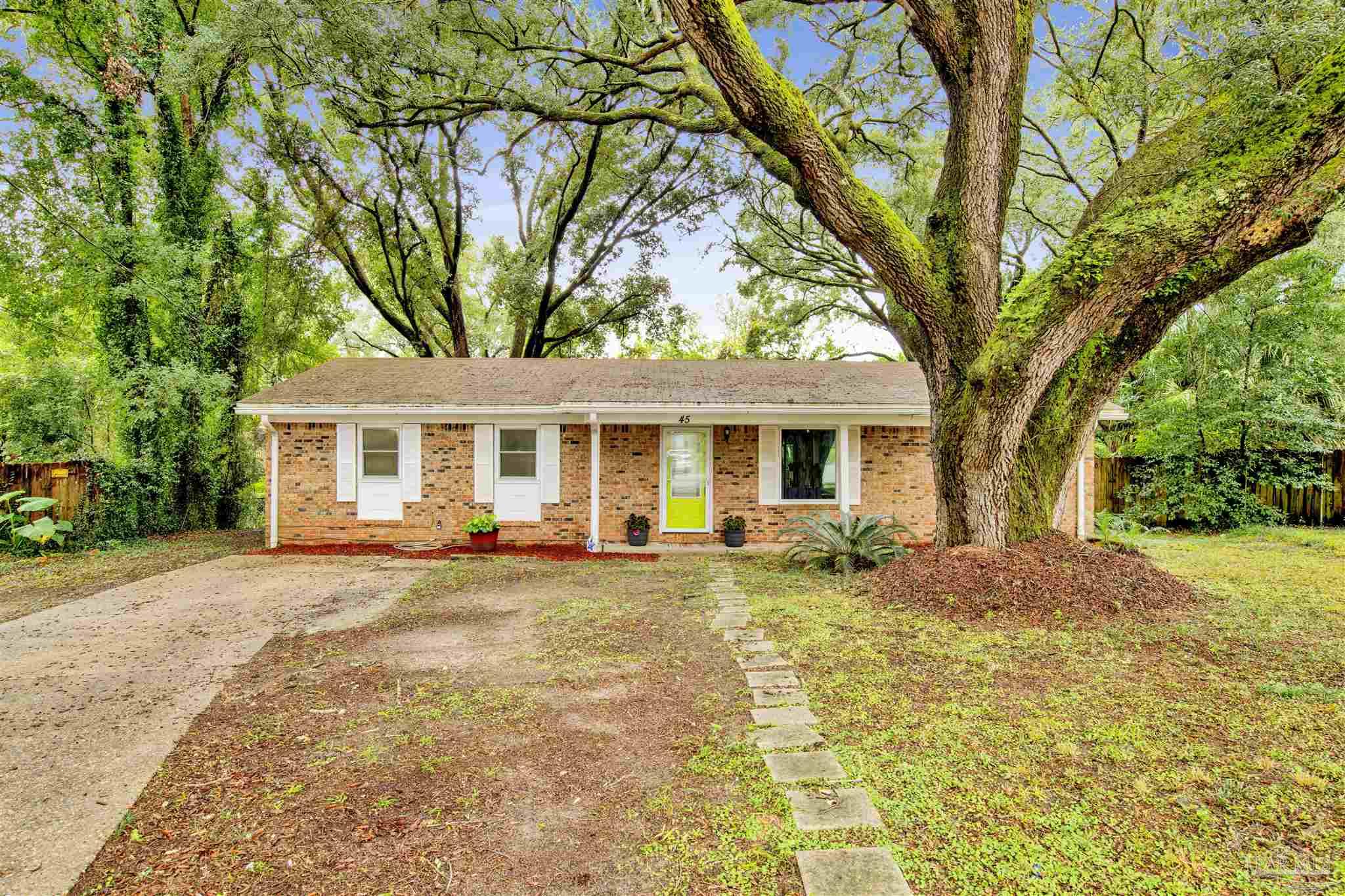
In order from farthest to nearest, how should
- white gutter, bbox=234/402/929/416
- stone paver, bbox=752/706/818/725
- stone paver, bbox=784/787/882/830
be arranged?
white gutter, bbox=234/402/929/416
stone paver, bbox=752/706/818/725
stone paver, bbox=784/787/882/830

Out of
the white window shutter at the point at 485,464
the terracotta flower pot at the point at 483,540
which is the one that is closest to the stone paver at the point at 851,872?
the terracotta flower pot at the point at 483,540

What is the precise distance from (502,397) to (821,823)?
Answer: 28.6 ft

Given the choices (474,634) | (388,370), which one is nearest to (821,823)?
(474,634)

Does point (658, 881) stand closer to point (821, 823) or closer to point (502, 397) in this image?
point (821, 823)

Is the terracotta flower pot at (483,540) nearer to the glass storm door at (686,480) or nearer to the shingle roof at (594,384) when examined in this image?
the shingle roof at (594,384)

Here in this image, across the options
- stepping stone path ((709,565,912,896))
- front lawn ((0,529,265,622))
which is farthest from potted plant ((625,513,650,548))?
front lawn ((0,529,265,622))

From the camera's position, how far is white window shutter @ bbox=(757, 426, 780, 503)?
10.2 m

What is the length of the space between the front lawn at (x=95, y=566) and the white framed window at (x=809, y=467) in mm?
8783

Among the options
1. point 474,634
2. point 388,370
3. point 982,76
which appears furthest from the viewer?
point 388,370

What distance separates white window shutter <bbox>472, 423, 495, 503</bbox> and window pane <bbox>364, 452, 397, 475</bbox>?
4.54 ft

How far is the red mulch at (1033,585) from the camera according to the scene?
5.21 metres

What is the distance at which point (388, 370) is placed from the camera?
37.6 ft

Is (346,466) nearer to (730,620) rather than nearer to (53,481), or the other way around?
(53,481)

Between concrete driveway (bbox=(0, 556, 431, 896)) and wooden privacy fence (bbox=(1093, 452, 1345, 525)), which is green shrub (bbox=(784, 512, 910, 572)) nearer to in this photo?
concrete driveway (bbox=(0, 556, 431, 896))
